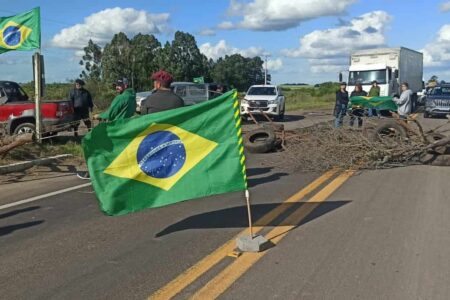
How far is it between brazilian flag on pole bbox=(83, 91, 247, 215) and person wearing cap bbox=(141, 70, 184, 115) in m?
1.28

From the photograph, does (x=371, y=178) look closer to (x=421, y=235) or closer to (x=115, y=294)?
(x=421, y=235)

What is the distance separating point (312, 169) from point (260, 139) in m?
3.33

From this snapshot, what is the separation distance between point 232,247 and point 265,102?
→ 2138 centimetres

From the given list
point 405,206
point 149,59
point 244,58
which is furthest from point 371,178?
point 244,58

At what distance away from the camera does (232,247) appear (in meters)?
5.57

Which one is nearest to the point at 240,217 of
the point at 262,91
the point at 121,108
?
the point at 121,108

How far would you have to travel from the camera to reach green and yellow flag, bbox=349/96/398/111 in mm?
18312

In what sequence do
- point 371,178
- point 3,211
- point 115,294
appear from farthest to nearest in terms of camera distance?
point 371,178, point 3,211, point 115,294

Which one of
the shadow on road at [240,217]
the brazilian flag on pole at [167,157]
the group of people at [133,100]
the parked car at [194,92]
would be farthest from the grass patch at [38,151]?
the parked car at [194,92]

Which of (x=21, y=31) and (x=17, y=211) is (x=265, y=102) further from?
(x=17, y=211)

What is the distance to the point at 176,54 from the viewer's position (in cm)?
9562

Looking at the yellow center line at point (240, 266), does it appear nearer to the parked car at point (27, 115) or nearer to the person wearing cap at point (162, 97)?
the person wearing cap at point (162, 97)

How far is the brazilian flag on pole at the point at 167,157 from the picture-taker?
5.74 meters

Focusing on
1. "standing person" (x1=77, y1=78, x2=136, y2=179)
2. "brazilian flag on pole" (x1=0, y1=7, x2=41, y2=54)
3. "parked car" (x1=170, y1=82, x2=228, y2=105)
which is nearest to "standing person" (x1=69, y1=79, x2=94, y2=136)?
"brazilian flag on pole" (x1=0, y1=7, x2=41, y2=54)
